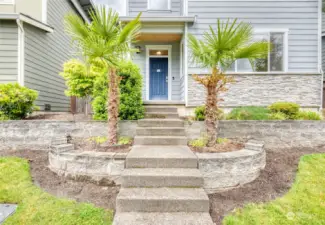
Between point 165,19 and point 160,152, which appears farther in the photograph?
point 165,19

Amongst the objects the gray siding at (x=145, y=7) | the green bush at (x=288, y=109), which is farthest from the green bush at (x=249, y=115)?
the gray siding at (x=145, y=7)

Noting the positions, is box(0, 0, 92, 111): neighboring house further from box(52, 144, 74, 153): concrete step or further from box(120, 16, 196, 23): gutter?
box(52, 144, 74, 153): concrete step

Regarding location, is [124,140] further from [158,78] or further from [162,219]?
[158,78]

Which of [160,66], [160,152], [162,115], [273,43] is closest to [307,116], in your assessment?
[273,43]

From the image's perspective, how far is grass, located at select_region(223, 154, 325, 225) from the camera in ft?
8.03

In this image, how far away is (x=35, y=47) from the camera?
644 cm

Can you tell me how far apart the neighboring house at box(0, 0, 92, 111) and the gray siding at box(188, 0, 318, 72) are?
5.60 m

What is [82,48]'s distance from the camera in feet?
11.0

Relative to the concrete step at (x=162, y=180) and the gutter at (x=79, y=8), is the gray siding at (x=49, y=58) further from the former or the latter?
the concrete step at (x=162, y=180)

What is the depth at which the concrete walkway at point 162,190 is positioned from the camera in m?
2.27

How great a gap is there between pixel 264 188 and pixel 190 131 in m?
2.02

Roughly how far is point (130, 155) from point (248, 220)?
6.63 ft

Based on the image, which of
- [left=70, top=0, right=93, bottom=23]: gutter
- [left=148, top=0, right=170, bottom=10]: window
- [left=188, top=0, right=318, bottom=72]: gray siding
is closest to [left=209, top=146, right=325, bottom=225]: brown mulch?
[left=188, top=0, right=318, bottom=72]: gray siding

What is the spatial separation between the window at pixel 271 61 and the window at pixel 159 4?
3.81 metres
